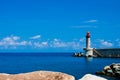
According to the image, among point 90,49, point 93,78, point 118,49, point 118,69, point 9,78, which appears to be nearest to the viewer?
point 9,78

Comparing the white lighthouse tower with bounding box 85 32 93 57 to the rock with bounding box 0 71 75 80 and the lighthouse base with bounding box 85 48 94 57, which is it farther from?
the rock with bounding box 0 71 75 80

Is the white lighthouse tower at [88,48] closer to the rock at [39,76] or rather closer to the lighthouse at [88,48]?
the lighthouse at [88,48]

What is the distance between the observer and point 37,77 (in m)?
12.3

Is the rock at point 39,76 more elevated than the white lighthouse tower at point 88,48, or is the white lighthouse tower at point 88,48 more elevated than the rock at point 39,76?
the white lighthouse tower at point 88,48

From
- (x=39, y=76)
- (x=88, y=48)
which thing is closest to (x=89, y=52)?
(x=88, y=48)

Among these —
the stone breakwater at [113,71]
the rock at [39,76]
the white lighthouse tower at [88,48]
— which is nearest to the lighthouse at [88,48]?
the white lighthouse tower at [88,48]

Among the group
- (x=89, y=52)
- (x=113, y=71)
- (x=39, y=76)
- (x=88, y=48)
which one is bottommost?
(x=113, y=71)

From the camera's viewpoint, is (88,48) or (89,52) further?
(89,52)

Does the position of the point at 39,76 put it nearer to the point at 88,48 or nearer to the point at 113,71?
the point at 113,71

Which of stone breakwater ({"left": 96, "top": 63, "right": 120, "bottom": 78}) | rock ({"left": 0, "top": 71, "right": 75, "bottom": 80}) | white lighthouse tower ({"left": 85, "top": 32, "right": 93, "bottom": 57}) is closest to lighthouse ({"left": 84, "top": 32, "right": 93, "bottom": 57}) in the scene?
white lighthouse tower ({"left": 85, "top": 32, "right": 93, "bottom": 57})

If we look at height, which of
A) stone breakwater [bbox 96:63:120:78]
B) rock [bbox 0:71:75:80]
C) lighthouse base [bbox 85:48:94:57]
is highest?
lighthouse base [bbox 85:48:94:57]

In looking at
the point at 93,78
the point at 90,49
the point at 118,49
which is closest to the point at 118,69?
the point at 93,78

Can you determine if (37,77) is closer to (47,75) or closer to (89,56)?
(47,75)

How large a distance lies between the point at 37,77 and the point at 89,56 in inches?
5815
